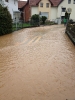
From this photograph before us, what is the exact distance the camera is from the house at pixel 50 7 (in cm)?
4288

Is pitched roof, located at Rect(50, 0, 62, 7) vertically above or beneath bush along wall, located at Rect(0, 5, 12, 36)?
above

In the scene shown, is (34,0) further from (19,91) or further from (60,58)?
(19,91)

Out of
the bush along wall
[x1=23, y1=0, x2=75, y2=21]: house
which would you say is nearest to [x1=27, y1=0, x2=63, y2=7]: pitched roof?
[x1=23, y1=0, x2=75, y2=21]: house

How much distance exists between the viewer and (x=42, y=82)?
511cm

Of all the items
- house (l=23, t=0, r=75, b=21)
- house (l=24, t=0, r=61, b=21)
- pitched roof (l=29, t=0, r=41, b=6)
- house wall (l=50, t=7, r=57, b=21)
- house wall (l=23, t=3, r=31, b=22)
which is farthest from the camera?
house wall (l=23, t=3, r=31, b=22)

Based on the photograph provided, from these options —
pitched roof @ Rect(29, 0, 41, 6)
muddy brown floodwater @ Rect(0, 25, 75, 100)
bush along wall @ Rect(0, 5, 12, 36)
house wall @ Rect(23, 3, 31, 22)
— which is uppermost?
pitched roof @ Rect(29, 0, 41, 6)

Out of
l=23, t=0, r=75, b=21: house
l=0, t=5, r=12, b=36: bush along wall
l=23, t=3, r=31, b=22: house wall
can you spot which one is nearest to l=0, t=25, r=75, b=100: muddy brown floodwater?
l=0, t=5, r=12, b=36: bush along wall

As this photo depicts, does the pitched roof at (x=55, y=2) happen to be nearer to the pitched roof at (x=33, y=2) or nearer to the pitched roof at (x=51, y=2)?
the pitched roof at (x=51, y=2)

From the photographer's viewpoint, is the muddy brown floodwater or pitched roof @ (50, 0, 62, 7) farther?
pitched roof @ (50, 0, 62, 7)

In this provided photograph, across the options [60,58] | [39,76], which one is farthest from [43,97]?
[60,58]

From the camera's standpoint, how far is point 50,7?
43188 mm

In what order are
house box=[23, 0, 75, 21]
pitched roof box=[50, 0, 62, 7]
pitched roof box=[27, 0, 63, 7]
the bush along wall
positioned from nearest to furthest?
the bush along wall < pitched roof box=[27, 0, 63, 7] < house box=[23, 0, 75, 21] < pitched roof box=[50, 0, 62, 7]

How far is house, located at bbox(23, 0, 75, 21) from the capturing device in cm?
4288

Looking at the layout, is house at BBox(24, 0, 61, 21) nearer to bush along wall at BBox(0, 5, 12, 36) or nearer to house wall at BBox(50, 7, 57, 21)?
house wall at BBox(50, 7, 57, 21)
